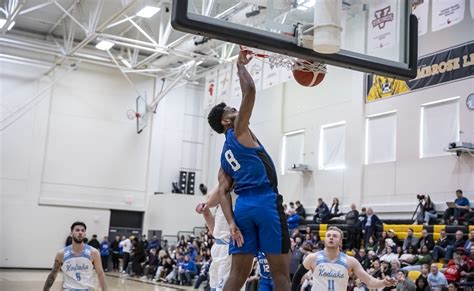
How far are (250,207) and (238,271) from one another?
443mm

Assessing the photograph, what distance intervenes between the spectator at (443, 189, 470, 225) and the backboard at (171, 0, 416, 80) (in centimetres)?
1042

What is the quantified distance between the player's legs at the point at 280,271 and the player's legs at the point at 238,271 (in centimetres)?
16

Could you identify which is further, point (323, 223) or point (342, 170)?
point (342, 170)

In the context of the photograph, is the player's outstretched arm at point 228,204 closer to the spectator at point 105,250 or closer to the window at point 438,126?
the window at point 438,126

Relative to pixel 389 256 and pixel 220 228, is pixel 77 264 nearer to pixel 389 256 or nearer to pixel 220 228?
pixel 220 228

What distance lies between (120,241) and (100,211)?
5.63ft

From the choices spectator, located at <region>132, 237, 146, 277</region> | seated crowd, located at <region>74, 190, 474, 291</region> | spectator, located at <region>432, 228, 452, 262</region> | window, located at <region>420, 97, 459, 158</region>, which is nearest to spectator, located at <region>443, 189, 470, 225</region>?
seated crowd, located at <region>74, 190, 474, 291</region>

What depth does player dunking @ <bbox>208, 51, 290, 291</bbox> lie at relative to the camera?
3.87 metres

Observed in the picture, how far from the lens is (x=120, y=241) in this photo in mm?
25547

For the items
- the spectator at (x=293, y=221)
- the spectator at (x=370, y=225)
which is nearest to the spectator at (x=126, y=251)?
the spectator at (x=293, y=221)

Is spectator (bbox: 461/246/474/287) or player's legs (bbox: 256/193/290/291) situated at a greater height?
player's legs (bbox: 256/193/290/291)

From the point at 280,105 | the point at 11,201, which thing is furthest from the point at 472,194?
the point at 11,201

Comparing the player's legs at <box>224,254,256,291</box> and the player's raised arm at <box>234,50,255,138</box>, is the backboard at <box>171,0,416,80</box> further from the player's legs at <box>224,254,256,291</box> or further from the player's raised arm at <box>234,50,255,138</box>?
the player's legs at <box>224,254,256,291</box>

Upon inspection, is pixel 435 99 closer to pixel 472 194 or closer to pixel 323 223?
pixel 472 194
